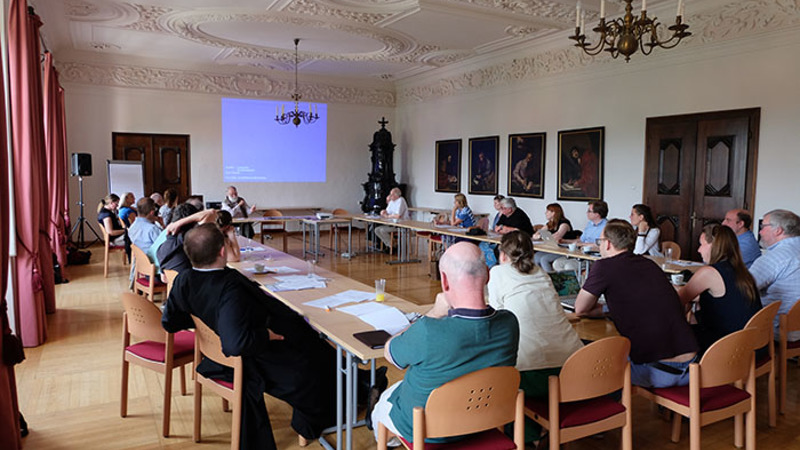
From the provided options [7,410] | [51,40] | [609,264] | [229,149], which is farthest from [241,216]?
[609,264]

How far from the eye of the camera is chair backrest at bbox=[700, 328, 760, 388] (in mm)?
2623

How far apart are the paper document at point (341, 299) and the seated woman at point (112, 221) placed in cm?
602

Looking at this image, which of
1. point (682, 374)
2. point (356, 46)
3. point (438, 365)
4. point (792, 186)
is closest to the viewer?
point (438, 365)

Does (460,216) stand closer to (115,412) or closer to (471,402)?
(115,412)

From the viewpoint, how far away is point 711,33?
7.43 meters

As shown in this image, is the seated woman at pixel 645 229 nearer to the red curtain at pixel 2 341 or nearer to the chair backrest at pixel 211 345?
the chair backrest at pixel 211 345

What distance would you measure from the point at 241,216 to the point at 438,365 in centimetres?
824

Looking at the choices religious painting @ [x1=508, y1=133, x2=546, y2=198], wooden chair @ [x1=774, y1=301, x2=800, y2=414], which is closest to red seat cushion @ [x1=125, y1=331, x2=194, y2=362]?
wooden chair @ [x1=774, y1=301, x2=800, y2=414]

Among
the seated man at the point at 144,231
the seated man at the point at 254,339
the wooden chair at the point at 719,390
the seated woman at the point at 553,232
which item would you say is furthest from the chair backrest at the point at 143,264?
the seated woman at the point at 553,232

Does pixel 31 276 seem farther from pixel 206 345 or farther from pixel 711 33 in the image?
pixel 711 33

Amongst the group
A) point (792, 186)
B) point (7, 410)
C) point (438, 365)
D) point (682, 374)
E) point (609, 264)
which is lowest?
point (7, 410)

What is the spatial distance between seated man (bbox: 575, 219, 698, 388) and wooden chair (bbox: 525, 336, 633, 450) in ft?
1.25

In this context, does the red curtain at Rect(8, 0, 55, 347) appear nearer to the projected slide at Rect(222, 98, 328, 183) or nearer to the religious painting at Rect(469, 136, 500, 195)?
the projected slide at Rect(222, 98, 328, 183)

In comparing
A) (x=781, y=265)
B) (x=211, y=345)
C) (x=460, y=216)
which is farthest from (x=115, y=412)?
(x=460, y=216)
